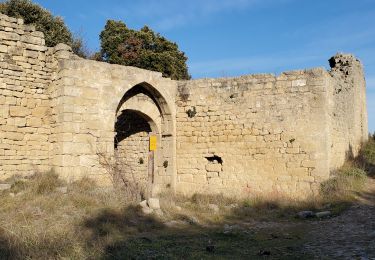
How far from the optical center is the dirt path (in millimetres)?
5504

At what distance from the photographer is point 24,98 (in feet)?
31.3

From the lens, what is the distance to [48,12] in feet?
56.3

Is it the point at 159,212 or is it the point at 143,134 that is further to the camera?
the point at 143,134

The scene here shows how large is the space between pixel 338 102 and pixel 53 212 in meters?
8.83

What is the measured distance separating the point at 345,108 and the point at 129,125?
7.06m

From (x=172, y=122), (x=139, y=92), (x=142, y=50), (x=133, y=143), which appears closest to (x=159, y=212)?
(x=172, y=122)

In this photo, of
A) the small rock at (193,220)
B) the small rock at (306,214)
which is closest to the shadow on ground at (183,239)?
the small rock at (193,220)

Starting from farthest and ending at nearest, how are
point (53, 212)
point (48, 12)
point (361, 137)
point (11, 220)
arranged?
point (48, 12) < point (361, 137) < point (53, 212) < point (11, 220)

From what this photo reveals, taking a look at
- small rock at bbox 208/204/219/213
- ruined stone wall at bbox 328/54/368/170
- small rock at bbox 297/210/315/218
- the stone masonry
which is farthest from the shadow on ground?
ruined stone wall at bbox 328/54/368/170

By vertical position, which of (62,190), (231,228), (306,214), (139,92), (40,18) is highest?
(40,18)

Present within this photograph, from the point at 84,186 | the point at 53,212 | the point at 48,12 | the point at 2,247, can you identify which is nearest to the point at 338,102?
the point at 84,186

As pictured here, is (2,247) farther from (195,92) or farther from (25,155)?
(195,92)

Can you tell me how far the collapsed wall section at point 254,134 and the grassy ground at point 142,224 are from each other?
0.89 m

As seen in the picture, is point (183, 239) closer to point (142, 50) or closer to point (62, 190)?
point (62, 190)
